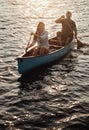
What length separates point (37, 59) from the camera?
18.0 meters

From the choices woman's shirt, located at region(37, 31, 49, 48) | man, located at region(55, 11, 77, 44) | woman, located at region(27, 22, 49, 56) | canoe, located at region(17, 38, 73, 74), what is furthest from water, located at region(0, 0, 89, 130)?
woman's shirt, located at region(37, 31, 49, 48)

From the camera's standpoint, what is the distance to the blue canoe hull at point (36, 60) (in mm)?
17147

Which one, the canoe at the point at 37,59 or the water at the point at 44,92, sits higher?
the canoe at the point at 37,59

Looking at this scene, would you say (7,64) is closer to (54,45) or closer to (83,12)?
(54,45)

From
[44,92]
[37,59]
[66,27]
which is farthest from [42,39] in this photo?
[66,27]

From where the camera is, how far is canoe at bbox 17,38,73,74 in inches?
674

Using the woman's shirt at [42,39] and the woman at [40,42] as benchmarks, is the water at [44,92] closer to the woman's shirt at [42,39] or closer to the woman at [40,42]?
the woman at [40,42]

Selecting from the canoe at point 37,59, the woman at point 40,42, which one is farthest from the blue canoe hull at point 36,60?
the woman at point 40,42

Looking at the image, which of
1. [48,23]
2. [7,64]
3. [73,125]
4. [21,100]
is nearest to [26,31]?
[48,23]

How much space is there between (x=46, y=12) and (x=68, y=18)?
1542cm

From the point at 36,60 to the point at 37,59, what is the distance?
0.28 ft

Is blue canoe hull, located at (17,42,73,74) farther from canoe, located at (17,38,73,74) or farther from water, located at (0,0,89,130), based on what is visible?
water, located at (0,0,89,130)

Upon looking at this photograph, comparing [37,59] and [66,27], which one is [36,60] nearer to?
[37,59]

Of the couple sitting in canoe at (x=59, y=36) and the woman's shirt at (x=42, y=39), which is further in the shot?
the woman's shirt at (x=42, y=39)
